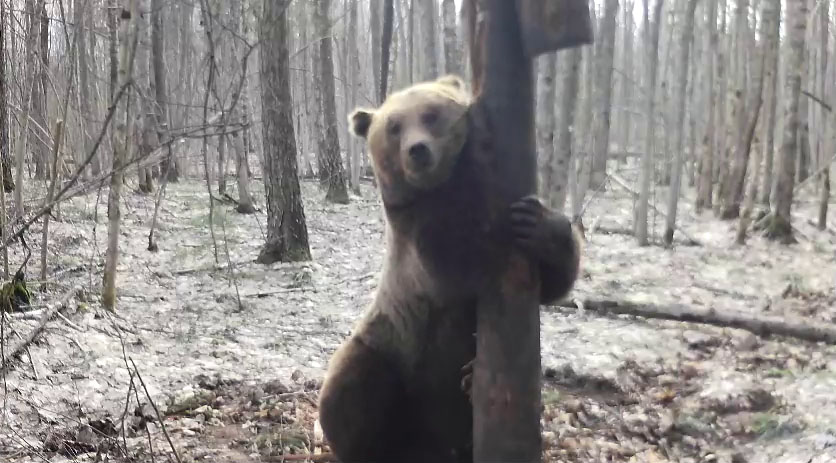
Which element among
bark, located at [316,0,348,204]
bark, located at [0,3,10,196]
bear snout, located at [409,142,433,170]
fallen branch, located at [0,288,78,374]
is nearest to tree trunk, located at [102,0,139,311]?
bark, located at [0,3,10,196]

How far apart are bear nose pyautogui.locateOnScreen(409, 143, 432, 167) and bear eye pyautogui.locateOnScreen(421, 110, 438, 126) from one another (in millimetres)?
196

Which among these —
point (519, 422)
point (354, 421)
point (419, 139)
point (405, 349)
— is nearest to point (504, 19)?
point (419, 139)

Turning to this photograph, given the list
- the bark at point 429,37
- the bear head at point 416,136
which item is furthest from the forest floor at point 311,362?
the bark at point 429,37

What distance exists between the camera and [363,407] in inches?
132

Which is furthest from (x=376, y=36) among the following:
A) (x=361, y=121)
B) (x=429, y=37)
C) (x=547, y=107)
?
(x=361, y=121)

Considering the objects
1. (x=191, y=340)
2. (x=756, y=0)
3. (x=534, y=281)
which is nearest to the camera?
(x=534, y=281)

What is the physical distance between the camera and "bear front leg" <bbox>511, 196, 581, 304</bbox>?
2.55 m

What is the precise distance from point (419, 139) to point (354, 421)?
1322mm

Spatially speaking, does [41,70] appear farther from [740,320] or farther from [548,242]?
[740,320]

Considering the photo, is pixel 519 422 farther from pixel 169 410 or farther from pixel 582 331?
pixel 582 331

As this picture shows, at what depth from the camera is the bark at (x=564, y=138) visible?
9398 mm

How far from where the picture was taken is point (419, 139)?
3035 mm

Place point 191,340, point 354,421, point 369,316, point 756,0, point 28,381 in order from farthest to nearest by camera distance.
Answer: point 756,0
point 191,340
point 28,381
point 369,316
point 354,421

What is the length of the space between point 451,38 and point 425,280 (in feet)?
26.8
